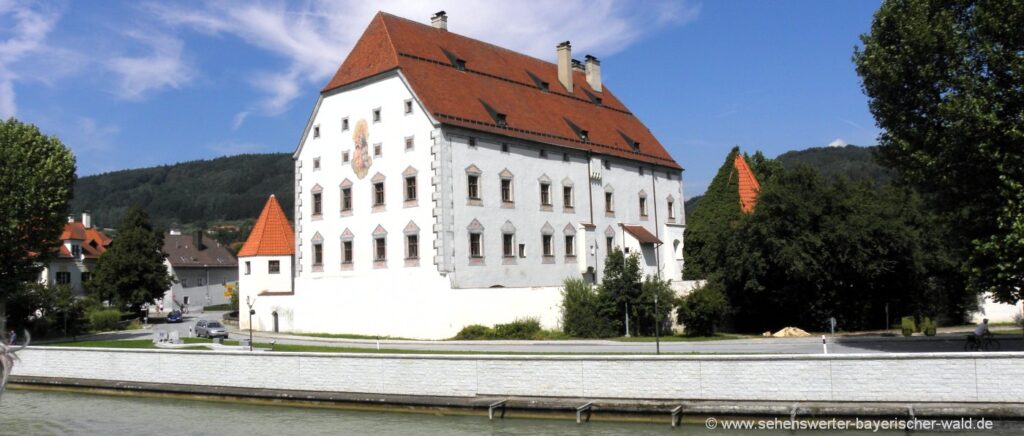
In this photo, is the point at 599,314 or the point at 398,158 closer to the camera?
the point at 599,314

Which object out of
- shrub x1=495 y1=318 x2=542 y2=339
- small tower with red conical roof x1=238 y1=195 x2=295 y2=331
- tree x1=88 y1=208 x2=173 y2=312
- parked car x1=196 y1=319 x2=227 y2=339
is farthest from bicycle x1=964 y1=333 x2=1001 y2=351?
tree x1=88 y1=208 x2=173 y2=312

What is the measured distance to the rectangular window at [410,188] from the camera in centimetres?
4341

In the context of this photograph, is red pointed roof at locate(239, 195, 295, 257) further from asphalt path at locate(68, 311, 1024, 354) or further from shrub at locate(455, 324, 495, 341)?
shrub at locate(455, 324, 495, 341)

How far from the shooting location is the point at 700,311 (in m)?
40.8

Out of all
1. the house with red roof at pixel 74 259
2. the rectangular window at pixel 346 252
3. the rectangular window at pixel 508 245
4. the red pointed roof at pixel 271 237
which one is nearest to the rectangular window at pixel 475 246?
the rectangular window at pixel 508 245

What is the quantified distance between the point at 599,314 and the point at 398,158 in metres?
13.6

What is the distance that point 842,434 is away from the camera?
18859 mm

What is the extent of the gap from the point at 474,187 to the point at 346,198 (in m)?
7.91

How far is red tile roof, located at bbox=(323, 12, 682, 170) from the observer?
45062mm

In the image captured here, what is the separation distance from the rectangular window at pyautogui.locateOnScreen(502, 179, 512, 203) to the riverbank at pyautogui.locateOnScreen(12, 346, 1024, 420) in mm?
20988

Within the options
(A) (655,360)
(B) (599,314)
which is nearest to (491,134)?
(B) (599,314)

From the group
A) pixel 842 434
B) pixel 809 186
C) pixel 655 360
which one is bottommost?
pixel 842 434

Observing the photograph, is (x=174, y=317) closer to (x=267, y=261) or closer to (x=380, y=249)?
(x=267, y=261)

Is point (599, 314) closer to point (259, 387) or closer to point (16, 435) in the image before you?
point (259, 387)
